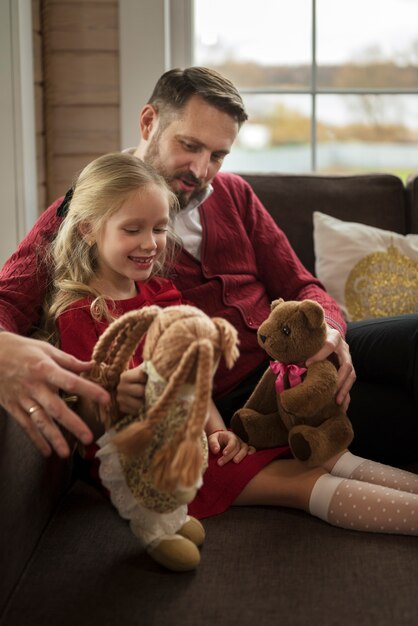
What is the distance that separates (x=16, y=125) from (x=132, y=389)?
1485mm

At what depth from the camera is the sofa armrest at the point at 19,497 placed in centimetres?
126

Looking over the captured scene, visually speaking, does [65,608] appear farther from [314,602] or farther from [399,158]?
[399,158]

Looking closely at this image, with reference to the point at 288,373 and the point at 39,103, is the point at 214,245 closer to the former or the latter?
the point at 288,373

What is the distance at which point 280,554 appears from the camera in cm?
140

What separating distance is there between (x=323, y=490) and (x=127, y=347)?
48 centimetres

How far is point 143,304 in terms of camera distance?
1.68m

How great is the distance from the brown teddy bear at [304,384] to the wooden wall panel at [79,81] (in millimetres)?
1328

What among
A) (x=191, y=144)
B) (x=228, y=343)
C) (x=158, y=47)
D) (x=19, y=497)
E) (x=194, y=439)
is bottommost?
(x=19, y=497)

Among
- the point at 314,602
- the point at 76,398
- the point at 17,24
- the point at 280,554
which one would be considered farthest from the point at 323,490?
the point at 17,24

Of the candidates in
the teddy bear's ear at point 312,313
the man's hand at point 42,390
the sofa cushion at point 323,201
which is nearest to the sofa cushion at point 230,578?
the man's hand at point 42,390

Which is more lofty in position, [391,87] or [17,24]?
[17,24]

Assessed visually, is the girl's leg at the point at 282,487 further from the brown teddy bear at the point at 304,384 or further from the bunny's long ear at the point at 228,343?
the bunny's long ear at the point at 228,343

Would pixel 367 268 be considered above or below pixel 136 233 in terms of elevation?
below

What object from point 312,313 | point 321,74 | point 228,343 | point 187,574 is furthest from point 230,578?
point 321,74
